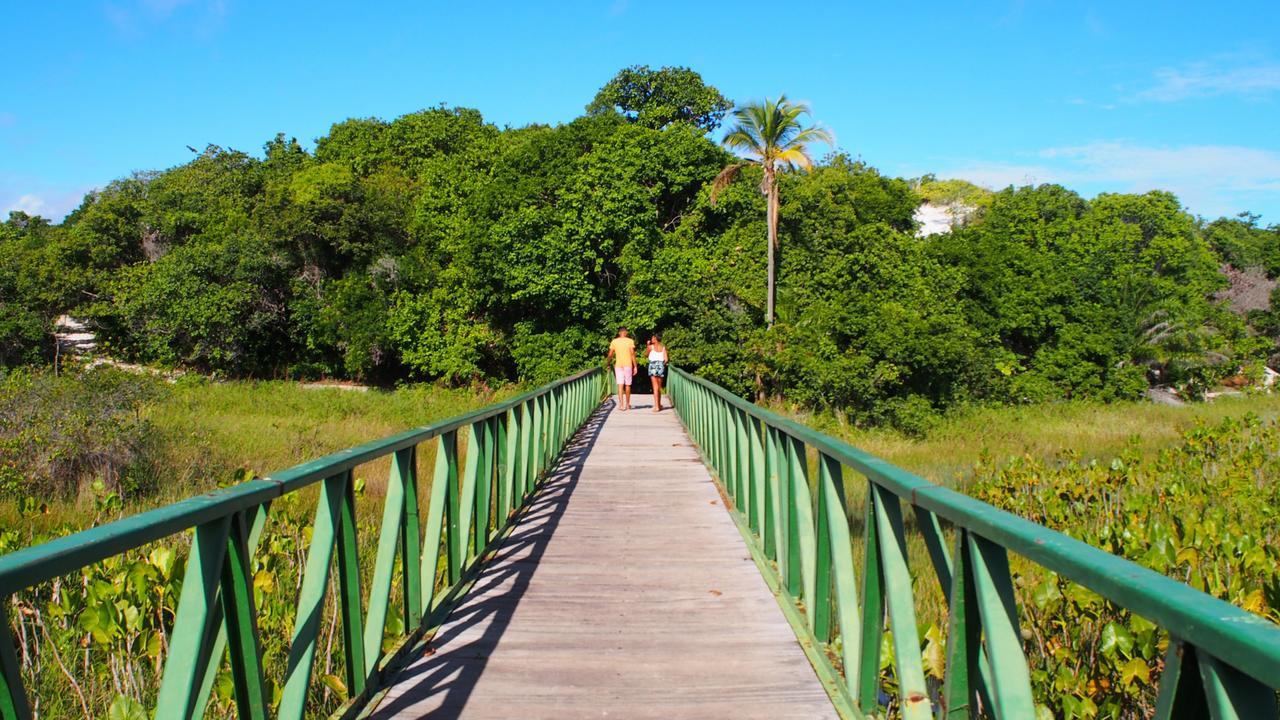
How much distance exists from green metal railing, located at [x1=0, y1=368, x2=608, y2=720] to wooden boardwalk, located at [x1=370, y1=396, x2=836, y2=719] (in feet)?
0.72

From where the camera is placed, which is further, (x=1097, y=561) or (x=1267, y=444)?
(x=1267, y=444)

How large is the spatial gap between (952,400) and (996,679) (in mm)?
29522

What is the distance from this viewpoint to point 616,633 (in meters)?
4.04

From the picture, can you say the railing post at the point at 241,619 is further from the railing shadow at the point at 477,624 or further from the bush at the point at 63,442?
the bush at the point at 63,442

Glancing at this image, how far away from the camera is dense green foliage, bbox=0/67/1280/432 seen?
2867 centimetres

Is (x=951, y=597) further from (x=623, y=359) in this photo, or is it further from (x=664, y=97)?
(x=664, y=97)

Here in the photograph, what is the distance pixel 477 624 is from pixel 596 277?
2723 cm

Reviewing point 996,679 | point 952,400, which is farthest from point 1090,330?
point 996,679

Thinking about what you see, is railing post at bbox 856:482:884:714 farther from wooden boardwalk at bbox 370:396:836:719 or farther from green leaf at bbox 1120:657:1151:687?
green leaf at bbox 1120:657:1151:687

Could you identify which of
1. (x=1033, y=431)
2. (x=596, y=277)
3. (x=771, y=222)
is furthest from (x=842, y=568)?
(x=596, y=277)

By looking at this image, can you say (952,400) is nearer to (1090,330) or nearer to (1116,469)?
(1090,330)

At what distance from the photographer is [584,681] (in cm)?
344

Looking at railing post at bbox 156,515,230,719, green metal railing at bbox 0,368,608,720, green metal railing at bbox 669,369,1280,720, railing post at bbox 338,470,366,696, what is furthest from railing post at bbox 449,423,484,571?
railing post at bbox 156,515,230,719

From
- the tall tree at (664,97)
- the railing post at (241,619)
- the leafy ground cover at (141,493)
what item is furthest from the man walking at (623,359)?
the tall tree at (664,97)
